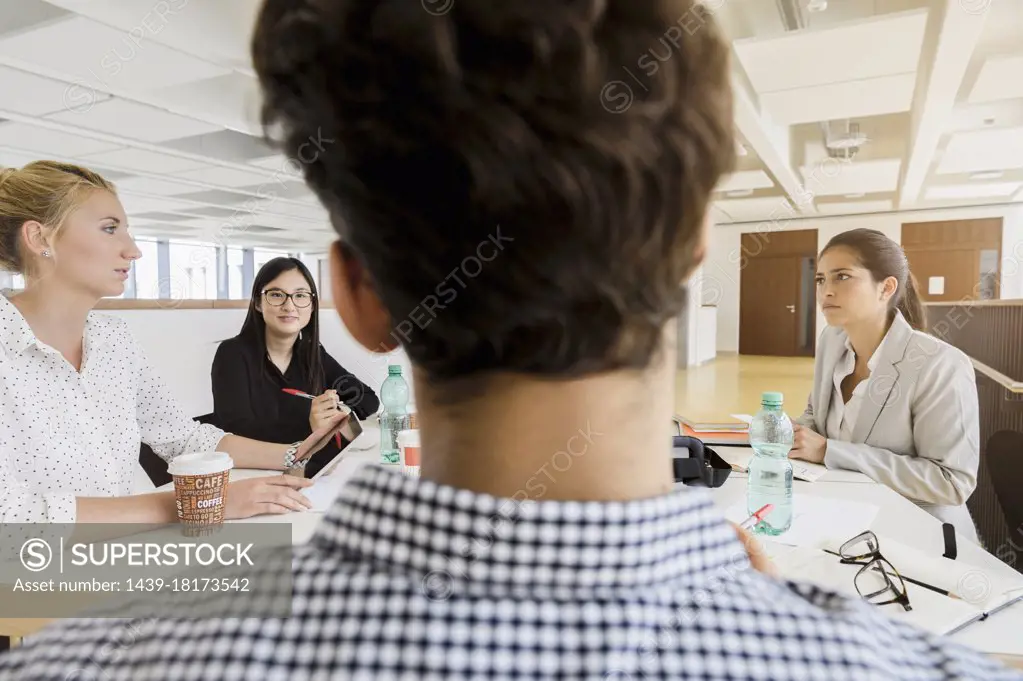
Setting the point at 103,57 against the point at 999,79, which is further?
the point at 999,79

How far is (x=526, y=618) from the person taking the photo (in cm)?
36

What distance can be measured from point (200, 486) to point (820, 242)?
511 inches

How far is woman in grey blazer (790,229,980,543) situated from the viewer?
182cm

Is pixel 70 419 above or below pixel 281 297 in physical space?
below

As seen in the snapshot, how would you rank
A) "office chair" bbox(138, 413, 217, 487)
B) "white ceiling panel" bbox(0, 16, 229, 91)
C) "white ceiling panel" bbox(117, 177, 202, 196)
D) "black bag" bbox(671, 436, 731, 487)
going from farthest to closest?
"white ceiling panel" bbox(117, 177, 202, 196)
"white ceiling panel" bbox(0, 16, 229, 91)
"office chair" bbox(138, 413, 217, 487)
"black bag" bbox(671, 436, 731, 487)

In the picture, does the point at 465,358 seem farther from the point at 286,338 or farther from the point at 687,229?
the point at 286,338

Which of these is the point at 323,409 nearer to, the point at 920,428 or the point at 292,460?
the point at 292,460

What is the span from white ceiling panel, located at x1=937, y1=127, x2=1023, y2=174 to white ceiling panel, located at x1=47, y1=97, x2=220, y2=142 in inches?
306

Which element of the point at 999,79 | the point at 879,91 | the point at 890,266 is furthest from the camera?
the point at 879,91

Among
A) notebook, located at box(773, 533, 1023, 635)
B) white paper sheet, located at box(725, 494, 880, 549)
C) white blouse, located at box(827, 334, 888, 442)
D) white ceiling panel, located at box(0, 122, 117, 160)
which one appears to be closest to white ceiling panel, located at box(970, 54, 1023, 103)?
white blouse, located at box(827, 334, 888, 442)

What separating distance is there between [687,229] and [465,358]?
16 centimetres

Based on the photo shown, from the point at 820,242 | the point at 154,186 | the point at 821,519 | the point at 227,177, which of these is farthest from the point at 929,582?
the point at 820,242

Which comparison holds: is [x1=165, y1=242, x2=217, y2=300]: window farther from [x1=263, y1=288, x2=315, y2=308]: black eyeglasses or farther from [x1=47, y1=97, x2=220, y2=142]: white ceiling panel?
[x1=263, y1=288, x2=315, y2=308]: black eyeglasses

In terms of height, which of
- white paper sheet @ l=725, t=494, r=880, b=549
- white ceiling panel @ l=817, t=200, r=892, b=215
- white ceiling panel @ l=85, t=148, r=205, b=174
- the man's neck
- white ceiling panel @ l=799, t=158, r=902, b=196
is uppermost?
white ceiling panel @ l=85, t=148, r=205, b=174
